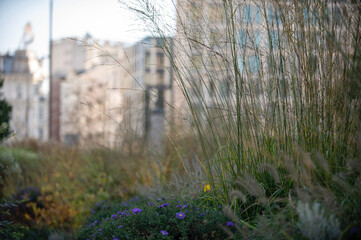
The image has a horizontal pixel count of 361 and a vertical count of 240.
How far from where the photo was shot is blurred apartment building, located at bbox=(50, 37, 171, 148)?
238cm

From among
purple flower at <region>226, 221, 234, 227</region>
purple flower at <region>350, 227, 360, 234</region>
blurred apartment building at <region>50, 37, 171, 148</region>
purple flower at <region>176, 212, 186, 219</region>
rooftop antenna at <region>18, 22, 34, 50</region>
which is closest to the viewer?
purple flower at <region>350, 227, 360, 234</region>

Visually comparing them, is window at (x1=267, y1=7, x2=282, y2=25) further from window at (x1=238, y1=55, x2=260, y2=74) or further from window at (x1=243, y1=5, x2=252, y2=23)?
window at (x1=238, y1=55, x2=260, y2=74)

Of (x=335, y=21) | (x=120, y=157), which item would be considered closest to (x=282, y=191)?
(x=335, y=21)

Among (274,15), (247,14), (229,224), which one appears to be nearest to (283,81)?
(274,15)

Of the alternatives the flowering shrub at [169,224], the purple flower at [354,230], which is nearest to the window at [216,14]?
the flowering shrub at [169,224]

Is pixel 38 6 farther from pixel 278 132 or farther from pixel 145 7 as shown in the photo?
pixel 278 132

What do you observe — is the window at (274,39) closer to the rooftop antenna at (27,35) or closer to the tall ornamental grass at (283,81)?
the tall ornamental grass at (283,81)

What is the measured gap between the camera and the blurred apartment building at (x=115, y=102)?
2.38 metres

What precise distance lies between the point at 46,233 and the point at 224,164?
235 cm

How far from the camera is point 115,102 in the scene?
1240 cm

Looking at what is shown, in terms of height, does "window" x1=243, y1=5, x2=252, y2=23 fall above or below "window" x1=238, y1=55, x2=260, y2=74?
above

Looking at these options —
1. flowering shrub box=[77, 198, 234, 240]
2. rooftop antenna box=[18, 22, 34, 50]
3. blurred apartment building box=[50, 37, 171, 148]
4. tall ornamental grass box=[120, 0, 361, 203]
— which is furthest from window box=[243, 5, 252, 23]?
rooftop antenna box=[18, 22, 34, 50]

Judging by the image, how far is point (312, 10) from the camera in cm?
192

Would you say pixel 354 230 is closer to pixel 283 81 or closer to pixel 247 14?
pixel 283 81
